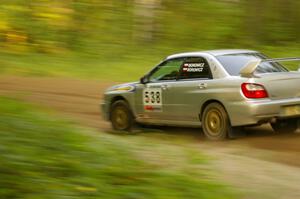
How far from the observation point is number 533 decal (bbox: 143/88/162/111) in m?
11.6

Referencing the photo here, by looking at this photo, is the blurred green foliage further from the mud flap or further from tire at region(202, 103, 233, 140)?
the mud flap

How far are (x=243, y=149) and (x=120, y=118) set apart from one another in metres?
3.41

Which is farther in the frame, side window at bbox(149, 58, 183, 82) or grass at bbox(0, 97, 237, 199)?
side window at bbox(149, 58, 183, 82)

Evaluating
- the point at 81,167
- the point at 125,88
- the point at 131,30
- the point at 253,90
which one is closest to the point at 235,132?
the point at 253,90

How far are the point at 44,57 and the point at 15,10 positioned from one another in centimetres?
355

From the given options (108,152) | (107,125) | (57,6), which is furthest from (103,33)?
(108,152)

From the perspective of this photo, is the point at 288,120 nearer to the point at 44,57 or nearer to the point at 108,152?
the point at 108,152

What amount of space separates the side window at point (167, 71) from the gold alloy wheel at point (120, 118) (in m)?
0.94

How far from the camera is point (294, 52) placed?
2081 cm

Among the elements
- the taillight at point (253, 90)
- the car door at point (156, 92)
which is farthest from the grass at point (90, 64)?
the taillight at point (253, 90)

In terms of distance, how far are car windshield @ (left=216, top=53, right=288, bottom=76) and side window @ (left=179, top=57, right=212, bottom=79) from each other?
0.28 metres

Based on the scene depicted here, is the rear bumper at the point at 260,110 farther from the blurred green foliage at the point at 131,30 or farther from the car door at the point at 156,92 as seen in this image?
the blurred green foliage at the point at 131,30

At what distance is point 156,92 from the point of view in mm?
11609

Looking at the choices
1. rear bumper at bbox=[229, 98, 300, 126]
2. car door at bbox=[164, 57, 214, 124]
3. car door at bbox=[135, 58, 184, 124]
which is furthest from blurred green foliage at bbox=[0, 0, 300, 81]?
rear bumper at bbox=[229, 98, 300, 126]
